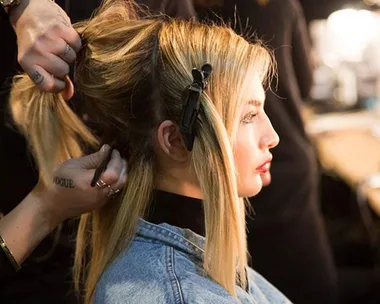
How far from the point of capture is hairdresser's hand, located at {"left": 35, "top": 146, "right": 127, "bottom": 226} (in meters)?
1.08

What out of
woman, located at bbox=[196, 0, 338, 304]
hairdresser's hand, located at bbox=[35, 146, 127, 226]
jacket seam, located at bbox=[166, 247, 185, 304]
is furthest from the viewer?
woman, located at bbox=[196, 0, 338, 304]

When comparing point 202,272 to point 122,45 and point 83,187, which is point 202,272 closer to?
point 83,187

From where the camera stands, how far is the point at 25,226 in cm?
115

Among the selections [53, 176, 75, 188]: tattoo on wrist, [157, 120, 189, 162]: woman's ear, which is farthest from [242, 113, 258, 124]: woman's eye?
[53, 176, 75, 188]: tattoo on wrist

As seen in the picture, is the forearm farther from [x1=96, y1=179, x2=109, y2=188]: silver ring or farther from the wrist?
[x1=96, y1=179, x2=109, y2=188]: silver ring

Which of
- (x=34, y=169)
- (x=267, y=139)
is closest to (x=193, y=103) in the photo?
(x=267, y=139)

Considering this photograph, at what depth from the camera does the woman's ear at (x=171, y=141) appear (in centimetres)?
105

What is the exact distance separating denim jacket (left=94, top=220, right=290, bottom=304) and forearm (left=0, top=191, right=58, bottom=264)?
0.17m

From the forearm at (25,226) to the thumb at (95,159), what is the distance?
0.42 feet

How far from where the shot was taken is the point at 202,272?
3.44 ft

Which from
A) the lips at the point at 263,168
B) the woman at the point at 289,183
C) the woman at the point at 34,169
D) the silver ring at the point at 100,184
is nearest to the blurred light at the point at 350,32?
the woman at the point at 289,183

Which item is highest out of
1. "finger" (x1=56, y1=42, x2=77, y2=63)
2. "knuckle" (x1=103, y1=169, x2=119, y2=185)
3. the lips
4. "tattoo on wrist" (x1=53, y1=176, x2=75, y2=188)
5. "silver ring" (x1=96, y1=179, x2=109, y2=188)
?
"finger" (x1=56, y1=42, x2=77, y2=63)

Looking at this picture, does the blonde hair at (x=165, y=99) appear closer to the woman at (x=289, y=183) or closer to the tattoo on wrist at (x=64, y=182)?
the tattoo on wrist at (x=64, y=182)

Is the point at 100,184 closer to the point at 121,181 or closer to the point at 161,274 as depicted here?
the point at 121,181
